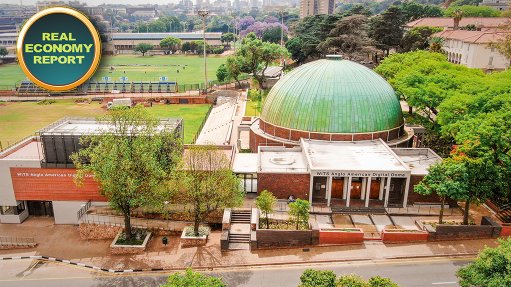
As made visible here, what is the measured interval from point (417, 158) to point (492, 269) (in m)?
21.2

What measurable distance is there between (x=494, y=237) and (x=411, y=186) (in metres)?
7.02

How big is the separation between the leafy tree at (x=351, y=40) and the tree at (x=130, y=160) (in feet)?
189

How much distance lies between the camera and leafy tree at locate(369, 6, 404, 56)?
8819cm

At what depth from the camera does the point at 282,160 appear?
38594 millimetres

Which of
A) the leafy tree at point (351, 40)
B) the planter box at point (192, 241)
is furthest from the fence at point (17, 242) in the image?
the leafy tree at point (351, 40)

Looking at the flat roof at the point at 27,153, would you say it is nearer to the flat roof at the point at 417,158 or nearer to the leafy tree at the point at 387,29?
the flat roof at the point at 417,158

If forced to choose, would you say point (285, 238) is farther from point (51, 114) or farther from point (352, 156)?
point (51, 114)

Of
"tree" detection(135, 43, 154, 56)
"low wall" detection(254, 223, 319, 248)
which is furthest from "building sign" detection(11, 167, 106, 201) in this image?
"tree" detection(135, 43, 154, 56)

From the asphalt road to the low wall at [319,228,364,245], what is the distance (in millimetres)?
2249

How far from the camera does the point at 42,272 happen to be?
2908 cm

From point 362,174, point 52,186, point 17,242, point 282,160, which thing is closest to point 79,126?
point 52,186

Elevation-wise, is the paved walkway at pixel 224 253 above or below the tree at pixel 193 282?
below

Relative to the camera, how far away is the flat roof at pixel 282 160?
36.4m

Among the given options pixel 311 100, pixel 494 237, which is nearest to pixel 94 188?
pixel 311 100
